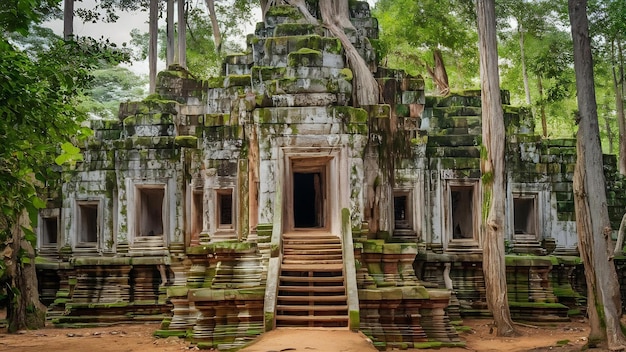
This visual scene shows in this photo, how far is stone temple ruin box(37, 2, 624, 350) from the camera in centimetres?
1203

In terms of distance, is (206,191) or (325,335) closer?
(325,335)

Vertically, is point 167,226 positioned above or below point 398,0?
below

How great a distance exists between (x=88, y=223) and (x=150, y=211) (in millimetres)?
1725

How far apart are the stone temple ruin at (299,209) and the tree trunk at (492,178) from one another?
1.21m

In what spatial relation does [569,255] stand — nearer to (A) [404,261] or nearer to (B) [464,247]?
(B) [464,247]

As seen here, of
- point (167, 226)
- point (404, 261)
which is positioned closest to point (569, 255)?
point (404, 261)

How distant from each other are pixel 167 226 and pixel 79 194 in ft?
8.40

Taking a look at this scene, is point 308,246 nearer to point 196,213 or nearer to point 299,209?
point 196,213

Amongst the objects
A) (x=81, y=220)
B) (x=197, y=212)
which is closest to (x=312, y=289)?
(x=197, y=212)

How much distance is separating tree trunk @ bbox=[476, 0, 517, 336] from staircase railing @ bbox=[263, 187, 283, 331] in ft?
15.2

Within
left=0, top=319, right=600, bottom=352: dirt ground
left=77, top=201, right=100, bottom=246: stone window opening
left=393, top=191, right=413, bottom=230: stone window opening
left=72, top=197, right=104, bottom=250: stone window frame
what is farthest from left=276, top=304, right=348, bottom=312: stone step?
left=77, top=201, right=100, bottom=246: stone window opening

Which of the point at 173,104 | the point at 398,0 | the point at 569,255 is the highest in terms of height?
the point at 398,0

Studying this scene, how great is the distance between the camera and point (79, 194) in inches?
738

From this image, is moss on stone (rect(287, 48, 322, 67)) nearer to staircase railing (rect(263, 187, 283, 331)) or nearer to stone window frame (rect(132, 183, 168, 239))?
staircase railing (rect(263, 187, 283, 331))
